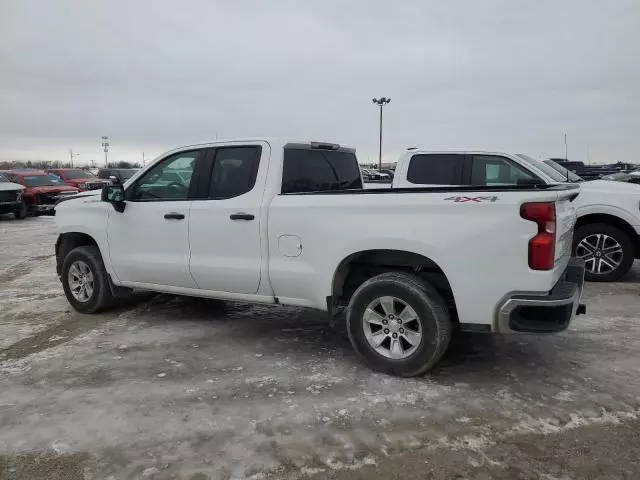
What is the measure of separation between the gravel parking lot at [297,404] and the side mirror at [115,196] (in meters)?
1.28

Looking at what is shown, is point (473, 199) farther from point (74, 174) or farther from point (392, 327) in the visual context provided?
point (74, 174)

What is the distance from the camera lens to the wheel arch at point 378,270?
13.8 ft

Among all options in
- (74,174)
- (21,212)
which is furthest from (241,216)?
(74,174)

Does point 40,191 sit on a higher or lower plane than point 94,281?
higher

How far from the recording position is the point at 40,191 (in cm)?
1948

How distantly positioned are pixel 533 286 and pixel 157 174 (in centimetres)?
380

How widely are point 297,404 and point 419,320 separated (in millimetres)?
1087

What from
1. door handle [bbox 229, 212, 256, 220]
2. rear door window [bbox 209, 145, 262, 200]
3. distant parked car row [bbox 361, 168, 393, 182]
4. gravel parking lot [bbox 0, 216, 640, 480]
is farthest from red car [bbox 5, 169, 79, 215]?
door handle [bbox 229, 212, 256, 220]

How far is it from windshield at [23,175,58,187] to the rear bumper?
20.1 m

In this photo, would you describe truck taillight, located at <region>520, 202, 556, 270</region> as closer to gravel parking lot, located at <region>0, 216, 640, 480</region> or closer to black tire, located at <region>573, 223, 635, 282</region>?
gravel parking lot, located at <region>0, 216, 640, 480</region>

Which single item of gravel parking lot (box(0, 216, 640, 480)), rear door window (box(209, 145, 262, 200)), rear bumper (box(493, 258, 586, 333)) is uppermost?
rear door window (box(209, 145, 262, 200))

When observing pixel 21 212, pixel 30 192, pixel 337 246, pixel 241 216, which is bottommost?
pixel 21 212

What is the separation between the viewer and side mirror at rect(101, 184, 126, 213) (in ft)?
18.3

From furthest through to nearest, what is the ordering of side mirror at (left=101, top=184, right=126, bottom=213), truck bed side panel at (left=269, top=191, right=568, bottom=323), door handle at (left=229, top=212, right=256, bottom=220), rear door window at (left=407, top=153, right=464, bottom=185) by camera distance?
rear door window at (left=407, top=153, right=464, bottom=185) → side mirror at (left=101, top=184, right=126, bottom=213) → door handle at (left=229, top=212, right=256, bottom=220) → truck bed side panel at (left=269, top=191, right=568, bottom=323)
